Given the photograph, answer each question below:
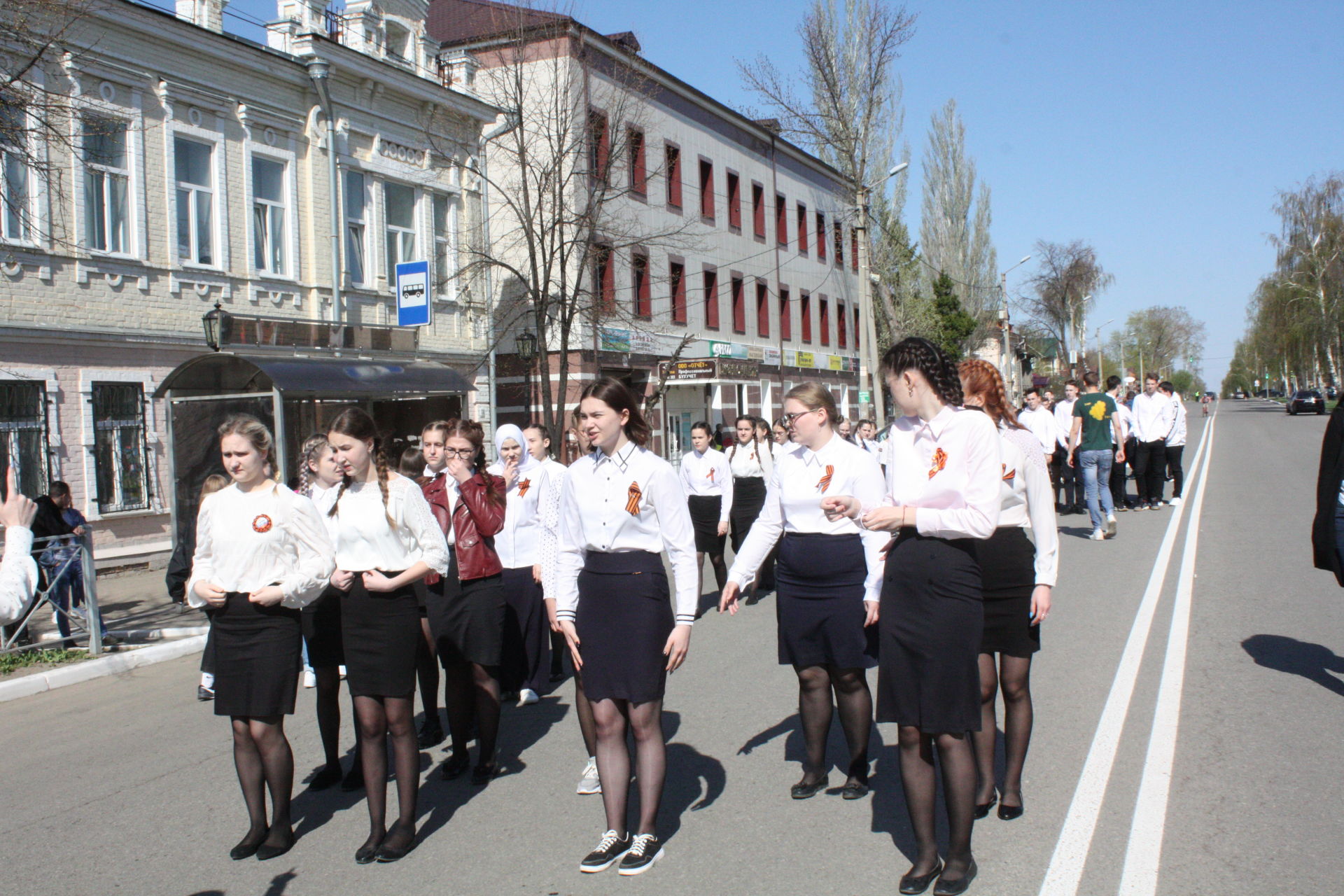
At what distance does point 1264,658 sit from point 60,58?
1522cm

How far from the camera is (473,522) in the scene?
18.8 ft

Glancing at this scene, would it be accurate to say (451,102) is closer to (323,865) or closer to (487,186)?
(487,186)

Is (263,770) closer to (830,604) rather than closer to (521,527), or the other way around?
(521,527)

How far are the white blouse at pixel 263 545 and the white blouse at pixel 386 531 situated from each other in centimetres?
10

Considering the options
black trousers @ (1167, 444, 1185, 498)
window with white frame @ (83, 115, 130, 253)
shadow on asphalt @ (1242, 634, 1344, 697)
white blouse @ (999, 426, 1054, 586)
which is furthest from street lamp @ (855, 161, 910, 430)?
white blouse @ (999, 426, 1054, 586)

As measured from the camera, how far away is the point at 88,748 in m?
6.45

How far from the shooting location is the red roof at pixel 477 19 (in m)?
22.0

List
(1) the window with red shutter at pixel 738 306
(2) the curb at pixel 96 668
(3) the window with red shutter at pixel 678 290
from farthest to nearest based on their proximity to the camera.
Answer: (1) the window with red shutter at pixel 738 306 < (3) the window with red shutter at pixel 678 290 < (2) the curb at pixel 96 668

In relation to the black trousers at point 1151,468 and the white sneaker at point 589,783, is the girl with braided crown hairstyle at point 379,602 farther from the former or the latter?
the black trousers at point 1151,468

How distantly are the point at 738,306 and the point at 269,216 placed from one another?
752 inches

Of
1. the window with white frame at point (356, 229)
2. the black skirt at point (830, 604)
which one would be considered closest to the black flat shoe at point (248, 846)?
the black skirt at point (830, 604)

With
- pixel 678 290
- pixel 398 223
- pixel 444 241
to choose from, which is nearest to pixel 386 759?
pixel 398 223

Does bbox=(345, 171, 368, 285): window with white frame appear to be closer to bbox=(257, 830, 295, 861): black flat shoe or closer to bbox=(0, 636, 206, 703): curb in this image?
bbox=(0, 636, 206, 703): curb

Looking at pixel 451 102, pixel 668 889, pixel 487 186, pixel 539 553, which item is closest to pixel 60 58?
pixel 451 102
